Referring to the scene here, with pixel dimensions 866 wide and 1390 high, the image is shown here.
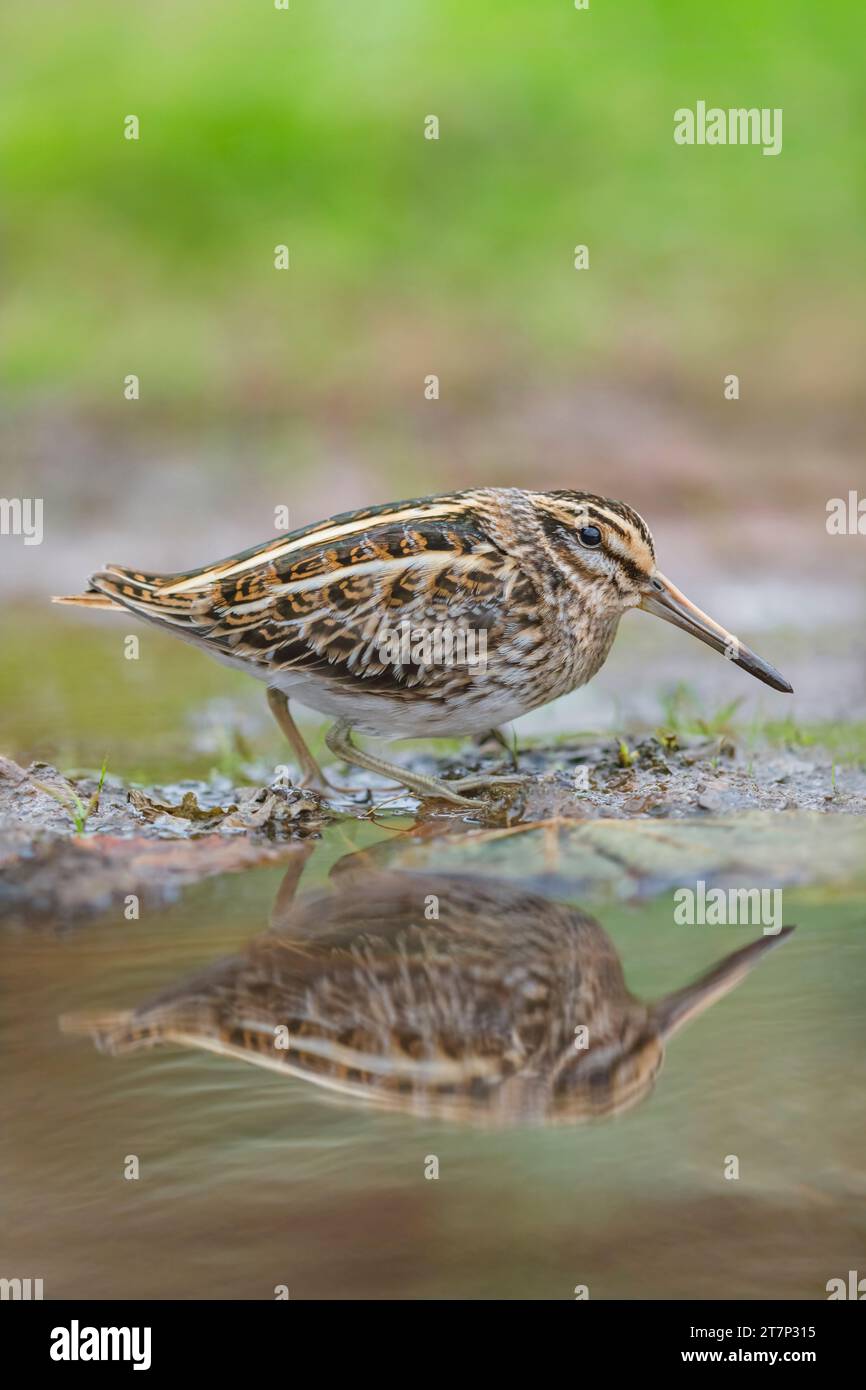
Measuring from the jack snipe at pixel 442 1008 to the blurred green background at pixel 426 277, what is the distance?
270 inches

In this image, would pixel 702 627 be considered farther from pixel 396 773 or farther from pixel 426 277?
pixel 426 277

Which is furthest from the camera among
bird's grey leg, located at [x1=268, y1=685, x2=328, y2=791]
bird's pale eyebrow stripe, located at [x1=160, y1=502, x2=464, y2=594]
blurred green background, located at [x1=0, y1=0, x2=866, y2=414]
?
blurred green background, located at [x1=0, y1=0, x2=866, y2=414]

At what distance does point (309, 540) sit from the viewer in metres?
7.88

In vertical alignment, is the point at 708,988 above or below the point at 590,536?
below

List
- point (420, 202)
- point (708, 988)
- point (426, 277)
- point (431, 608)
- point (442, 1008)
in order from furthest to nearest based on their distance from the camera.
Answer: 1. point (420, 202)
2. point (426, 277)
3. point (431, 608)
4. point (708, 988)
5. point (442, 1008)

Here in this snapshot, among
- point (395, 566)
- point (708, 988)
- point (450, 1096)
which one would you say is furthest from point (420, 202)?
point (450, 1096)

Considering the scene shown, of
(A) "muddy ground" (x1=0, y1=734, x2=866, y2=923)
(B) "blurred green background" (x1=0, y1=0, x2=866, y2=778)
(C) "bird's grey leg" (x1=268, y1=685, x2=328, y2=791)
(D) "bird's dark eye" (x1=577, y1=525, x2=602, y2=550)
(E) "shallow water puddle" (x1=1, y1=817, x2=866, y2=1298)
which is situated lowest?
(E) "shallow water puddle" (x1=1, y1=817, x2=866, y2=1298)

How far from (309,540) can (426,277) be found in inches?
371

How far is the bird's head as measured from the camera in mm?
7879

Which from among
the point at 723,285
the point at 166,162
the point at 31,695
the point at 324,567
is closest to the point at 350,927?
the point at 324,567

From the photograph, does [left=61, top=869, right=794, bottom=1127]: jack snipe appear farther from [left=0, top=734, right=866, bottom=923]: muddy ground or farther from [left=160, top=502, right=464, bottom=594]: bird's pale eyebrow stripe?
[left=160, top=502, right=464, bottom=594]: bird's pale eyebrow stripe

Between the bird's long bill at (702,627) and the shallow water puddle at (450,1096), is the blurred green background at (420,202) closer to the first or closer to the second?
the bird's long bill at (702,627)

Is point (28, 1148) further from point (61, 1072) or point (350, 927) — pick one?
point (350, 927)

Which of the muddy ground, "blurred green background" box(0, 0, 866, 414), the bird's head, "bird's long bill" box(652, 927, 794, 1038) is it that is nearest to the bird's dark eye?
the bird's head
